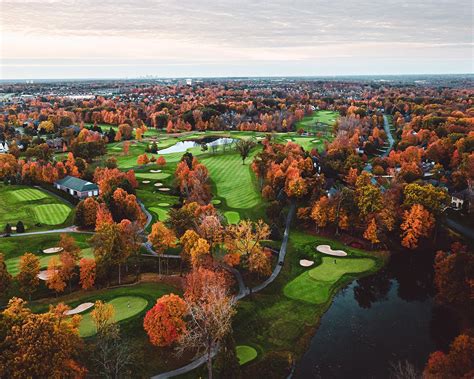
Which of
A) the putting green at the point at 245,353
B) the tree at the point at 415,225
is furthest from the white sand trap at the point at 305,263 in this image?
the putting green at the point at 245,353

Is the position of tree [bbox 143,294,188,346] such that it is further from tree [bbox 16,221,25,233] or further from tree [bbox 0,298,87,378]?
tree [bbox 16,221,25,233]

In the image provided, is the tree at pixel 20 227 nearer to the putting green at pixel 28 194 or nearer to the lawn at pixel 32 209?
the lawn at pixel 32 209

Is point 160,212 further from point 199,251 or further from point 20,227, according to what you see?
point 199,251

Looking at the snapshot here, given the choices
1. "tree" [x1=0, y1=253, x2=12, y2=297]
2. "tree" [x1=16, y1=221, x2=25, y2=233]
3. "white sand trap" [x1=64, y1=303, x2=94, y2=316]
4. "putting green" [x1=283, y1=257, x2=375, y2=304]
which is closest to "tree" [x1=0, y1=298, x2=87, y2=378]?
"white sand trap" [x1=64, y1=303, x2=94, y2=316]

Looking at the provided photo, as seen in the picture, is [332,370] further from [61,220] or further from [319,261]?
[61,220]

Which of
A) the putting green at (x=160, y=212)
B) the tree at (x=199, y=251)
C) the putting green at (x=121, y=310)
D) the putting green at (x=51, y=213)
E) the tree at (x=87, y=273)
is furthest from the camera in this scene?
the putting green at (x=160, y=212)

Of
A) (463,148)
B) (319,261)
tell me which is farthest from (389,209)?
(463,148)
